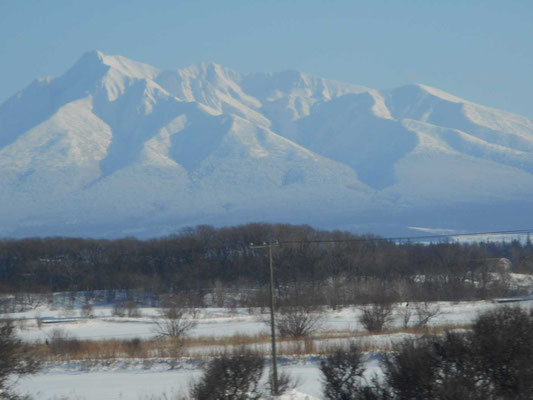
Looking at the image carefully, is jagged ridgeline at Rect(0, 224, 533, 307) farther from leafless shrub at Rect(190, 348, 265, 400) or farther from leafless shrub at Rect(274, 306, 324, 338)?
leafless shrub at Rect(190, 348, 265, 400)

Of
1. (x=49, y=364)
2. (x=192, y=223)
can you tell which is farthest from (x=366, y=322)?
(x=192, y=223)

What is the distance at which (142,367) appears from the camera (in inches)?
1095

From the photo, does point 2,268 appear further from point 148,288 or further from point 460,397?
point 460,397

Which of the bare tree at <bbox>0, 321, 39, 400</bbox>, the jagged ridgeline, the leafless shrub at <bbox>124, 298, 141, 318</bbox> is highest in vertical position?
the jagged ridgeline

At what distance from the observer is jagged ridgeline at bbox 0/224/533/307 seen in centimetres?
6359

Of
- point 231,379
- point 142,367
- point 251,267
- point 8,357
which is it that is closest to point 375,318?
point 142,367

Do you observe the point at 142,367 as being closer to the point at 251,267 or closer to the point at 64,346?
the point at 64,346

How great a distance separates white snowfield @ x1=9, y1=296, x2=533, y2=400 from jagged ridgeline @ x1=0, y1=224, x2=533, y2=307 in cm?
1130

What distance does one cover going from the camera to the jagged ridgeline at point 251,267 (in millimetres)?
63594

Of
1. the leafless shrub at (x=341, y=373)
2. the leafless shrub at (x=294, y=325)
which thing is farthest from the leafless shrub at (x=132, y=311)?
the leafless shrub at (x=341, y=373)

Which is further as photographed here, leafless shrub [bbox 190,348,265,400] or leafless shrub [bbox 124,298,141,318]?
leafless shrub [bbox 124,298,141,318]

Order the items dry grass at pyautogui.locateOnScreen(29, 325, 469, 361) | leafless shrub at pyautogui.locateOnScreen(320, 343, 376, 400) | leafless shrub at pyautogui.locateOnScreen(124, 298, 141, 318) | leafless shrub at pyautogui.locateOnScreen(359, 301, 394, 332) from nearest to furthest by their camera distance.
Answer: leafless shrub at pyautogui.locateOnScreen(320, 343, 376, 400) → dry grass at pyautogui.locateOnScreen(29, 325, 469, 361) → leafless shrub at pyautogui.locateOnScreen(359, 301, 394, 332) → leafless shrub at pyautogui.locateOnScreen(124, 298, 141, 318)

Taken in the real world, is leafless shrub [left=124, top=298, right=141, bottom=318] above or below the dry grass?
above

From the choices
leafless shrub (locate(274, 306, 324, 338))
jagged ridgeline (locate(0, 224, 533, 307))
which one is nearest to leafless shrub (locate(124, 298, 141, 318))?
jagged ridgeline (locate(0, 224, 533, 307))
